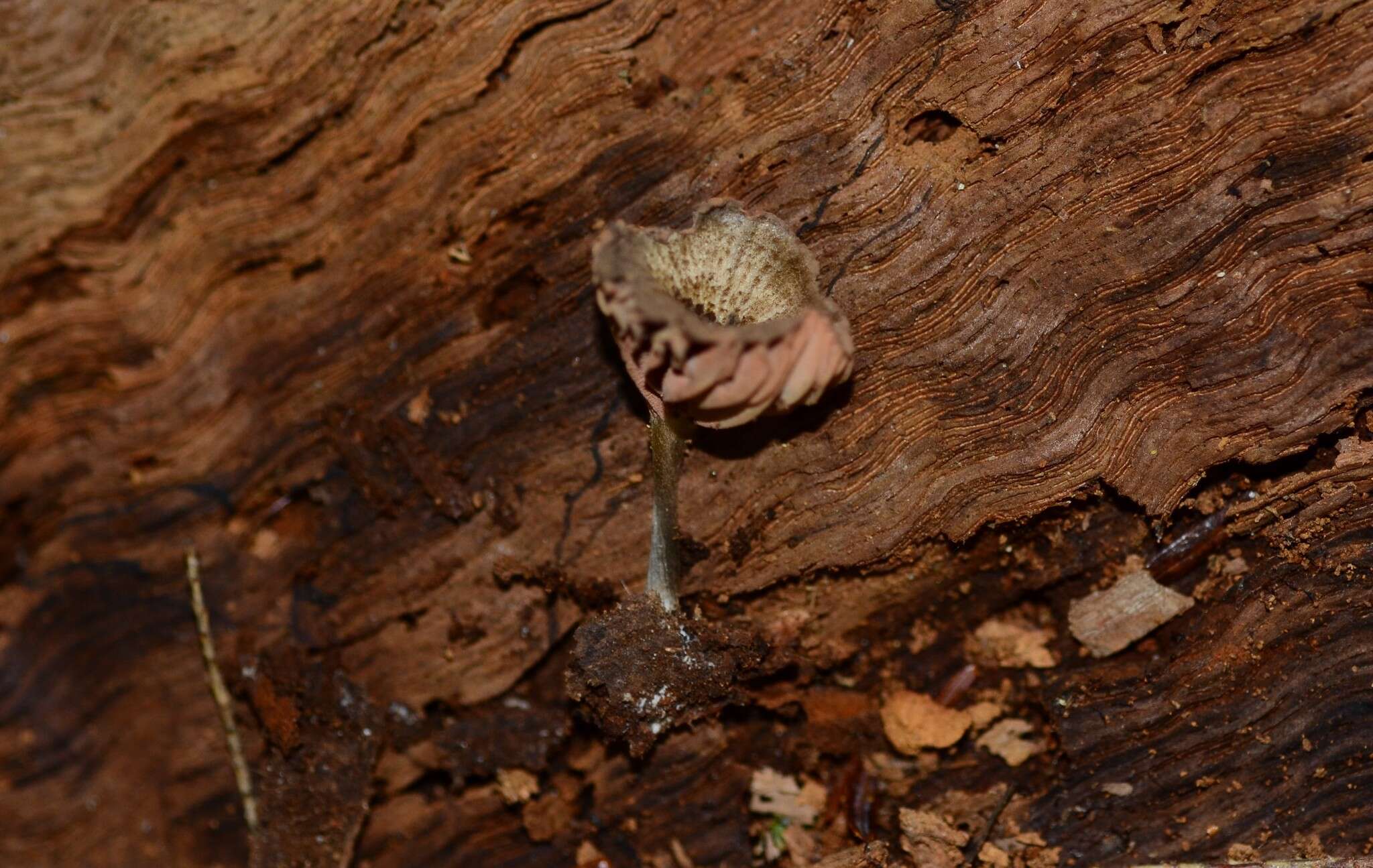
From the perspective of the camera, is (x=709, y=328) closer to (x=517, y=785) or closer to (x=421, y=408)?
(x=421, y=408)

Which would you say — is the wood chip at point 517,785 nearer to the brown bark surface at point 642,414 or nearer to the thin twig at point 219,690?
the brown bark surface at point 642,414

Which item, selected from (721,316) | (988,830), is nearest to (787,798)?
(988,830)

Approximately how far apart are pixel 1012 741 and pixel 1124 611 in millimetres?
697

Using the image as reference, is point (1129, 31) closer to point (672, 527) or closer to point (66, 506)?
point (672, 527)

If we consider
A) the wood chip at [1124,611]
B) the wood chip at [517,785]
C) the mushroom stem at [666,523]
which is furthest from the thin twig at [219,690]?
the wood chip at [1124,611]

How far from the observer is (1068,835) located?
3695 millimetres

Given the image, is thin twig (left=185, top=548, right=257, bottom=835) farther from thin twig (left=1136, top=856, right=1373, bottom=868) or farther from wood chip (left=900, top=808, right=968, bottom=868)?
thin twig (left=1136, top=856, right=1373, bottom=868)

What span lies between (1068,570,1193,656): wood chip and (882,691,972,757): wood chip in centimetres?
60

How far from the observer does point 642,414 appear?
3.91 meters

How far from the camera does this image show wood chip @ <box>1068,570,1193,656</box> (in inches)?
145

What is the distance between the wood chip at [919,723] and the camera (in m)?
3.87

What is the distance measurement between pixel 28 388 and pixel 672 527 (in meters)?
3.62

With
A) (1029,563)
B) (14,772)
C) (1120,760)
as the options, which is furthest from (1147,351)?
(14,772)

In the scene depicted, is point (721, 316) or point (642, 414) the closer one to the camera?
point (721, 316)
